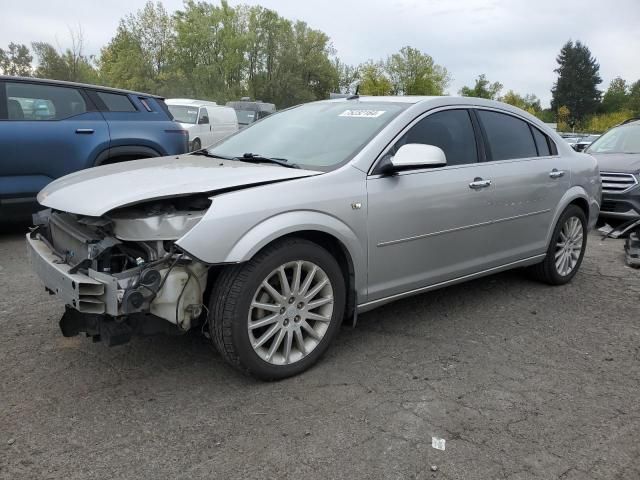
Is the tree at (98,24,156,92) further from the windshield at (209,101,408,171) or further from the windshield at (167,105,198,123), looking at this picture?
the windshield at (209,101,408,171)

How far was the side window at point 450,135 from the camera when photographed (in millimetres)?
3840

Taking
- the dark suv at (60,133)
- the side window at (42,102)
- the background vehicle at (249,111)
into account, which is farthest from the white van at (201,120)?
the side window at (42,102)

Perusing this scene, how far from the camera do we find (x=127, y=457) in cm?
246

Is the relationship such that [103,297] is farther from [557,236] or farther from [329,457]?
[557,236]

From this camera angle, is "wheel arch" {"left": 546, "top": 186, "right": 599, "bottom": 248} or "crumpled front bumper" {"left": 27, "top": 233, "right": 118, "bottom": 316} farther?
"wheel arch" {"left": 546, "top": 186, "right": 599, "bottom": 248}

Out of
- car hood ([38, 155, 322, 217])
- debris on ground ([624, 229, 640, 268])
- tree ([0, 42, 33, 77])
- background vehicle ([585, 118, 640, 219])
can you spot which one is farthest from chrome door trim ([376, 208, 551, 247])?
tree ([0, 42, 33, 77])

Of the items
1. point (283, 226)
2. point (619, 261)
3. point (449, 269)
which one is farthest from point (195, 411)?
point (619, 261)

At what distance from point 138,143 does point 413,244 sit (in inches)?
171

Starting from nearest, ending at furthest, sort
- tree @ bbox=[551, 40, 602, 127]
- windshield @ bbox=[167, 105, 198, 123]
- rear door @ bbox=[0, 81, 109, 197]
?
1. rear door @ bbox=[0, 81, 109, 197]
2. windshield @ bbox=[167, 105, 198, 123]
3. tree @ bbox=[551, 40, 602, 127]

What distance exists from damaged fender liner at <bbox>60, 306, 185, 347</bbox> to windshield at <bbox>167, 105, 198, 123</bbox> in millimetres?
13253

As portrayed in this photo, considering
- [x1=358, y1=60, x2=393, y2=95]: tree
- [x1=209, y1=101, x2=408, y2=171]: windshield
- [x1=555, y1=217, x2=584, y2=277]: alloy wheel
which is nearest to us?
[x1=209, y1=101, x2=408, y2=171]: windshield

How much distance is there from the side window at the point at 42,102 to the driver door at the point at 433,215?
14.7 ft

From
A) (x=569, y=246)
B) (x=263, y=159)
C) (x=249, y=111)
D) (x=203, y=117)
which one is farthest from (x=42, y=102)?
(x=249, y=111)

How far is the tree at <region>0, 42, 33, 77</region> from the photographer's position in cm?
3120
